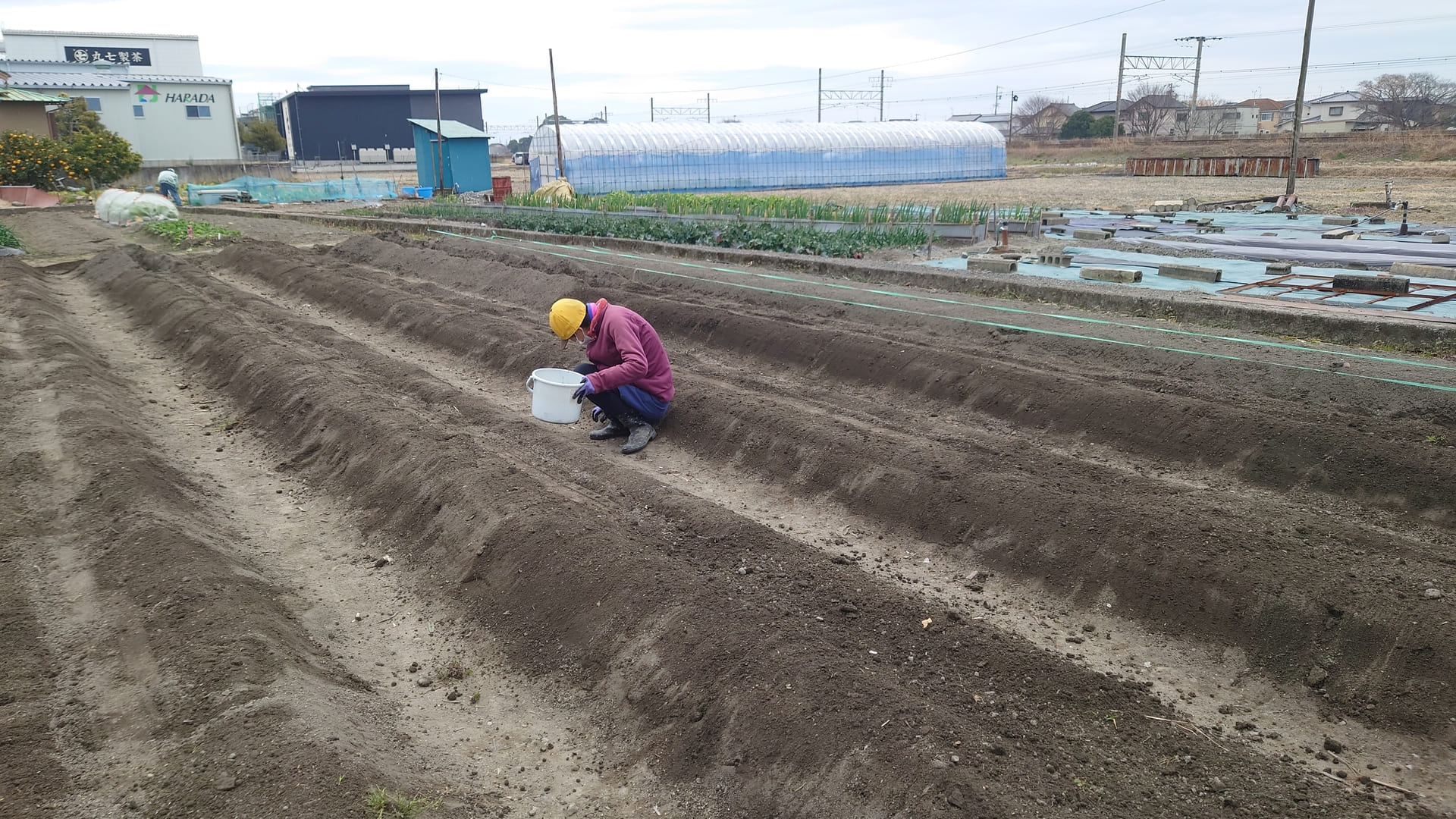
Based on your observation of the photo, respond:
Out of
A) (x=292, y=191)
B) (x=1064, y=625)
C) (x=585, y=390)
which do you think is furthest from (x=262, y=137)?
(x=1064, y=625)

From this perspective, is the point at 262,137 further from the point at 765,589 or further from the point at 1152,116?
the point at 1152,116

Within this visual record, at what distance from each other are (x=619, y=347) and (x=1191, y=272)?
8965 mm

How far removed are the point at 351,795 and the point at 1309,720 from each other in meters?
3.87

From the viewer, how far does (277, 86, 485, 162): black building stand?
64000mm

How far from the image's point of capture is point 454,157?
111ft

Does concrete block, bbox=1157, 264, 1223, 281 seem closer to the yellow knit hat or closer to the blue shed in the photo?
the yellow knit hat

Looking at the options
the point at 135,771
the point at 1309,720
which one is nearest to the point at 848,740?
the point at 1309,720

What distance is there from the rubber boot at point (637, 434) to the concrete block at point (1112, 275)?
752 centimetres

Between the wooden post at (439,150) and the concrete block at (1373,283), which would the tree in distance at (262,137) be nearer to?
the wooden post at (439,150)

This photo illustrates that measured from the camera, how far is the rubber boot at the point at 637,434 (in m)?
7.00

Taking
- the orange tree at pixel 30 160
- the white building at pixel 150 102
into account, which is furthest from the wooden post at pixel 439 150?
the white building at pixel 150 102

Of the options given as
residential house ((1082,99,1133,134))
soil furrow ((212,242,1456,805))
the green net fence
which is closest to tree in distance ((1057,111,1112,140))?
residential house ((1082,99,1133,134))

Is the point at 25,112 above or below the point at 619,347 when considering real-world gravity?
above

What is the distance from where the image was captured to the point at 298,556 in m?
5.61
